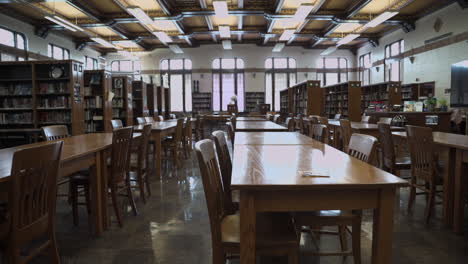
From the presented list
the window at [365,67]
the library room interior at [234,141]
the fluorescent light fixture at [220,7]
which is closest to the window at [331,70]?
the library room interior at [234,141]

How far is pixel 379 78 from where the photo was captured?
15.8 m

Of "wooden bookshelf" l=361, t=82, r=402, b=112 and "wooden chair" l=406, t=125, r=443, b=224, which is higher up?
"wooden bookshelf" l=361, t=82, r=402, b=112

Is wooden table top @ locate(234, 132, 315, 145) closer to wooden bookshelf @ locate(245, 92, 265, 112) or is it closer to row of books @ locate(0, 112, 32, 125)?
row of books @ locate(0, 112, 32, 125)

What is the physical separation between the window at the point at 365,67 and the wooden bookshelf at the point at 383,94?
3.77 m

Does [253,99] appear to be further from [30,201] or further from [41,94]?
[30,201]

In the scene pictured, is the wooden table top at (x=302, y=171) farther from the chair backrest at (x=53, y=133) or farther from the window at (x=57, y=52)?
the window at (x=57, y=52)

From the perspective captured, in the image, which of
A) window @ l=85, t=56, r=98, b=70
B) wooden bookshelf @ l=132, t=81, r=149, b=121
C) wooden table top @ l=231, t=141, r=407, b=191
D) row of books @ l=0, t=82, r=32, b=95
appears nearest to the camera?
wooden table top @ l=231, t=141, r=407, b=191

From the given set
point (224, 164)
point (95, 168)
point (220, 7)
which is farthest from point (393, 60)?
point (95, 168)

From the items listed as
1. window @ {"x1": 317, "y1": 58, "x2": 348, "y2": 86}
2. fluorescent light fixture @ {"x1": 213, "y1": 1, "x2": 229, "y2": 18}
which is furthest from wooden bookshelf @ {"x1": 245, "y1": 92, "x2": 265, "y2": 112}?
fluorescent light fixture @ {"x1": 213, "y1": 1, "x2": 229, "y2": 18}

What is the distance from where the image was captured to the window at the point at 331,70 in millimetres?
18281

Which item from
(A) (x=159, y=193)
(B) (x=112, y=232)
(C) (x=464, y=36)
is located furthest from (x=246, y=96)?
(B) (x=112, y=232)

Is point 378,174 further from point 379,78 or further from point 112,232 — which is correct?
point 379,78

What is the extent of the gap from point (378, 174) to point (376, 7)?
37.9 feet

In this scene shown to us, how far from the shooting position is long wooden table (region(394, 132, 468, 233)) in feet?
8.80
